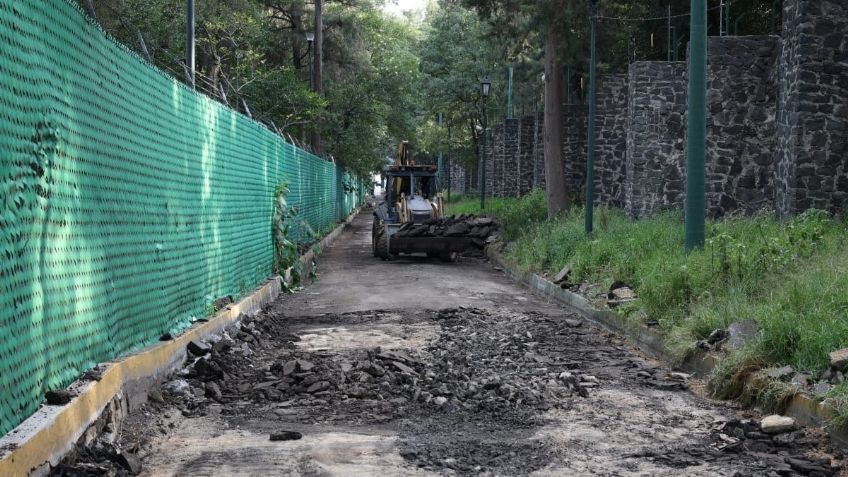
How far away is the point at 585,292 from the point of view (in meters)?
15.5

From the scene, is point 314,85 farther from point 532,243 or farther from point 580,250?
point 580,250

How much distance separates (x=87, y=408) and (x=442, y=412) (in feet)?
9.35

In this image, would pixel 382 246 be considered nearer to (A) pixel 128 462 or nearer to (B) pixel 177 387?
(B) pixel 177 387

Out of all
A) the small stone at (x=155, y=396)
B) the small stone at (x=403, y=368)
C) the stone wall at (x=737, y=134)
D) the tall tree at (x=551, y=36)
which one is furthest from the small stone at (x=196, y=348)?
the tall tree at (x=551, y=36)

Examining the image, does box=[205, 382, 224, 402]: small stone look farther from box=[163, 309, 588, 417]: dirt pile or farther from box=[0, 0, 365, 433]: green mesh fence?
box=[0, 0, 365, 433]: green mesh fence

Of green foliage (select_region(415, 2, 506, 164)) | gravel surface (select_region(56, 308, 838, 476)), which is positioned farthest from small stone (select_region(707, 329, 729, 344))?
green foliage (select_region(415, 2, 506, 164))

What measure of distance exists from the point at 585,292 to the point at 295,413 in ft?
28.9

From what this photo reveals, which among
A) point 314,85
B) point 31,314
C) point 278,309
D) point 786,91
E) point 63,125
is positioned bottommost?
point 278,309

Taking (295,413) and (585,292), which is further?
(585,292)

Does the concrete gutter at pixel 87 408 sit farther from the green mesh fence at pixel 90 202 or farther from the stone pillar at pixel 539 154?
the stone pillar at pixel 539 154

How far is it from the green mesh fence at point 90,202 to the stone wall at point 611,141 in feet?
69.3

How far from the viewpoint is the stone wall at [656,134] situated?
2516 cm

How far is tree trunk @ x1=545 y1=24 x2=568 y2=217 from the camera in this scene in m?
26.8

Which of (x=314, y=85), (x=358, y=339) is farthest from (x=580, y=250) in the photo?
(x=314, y=85)
